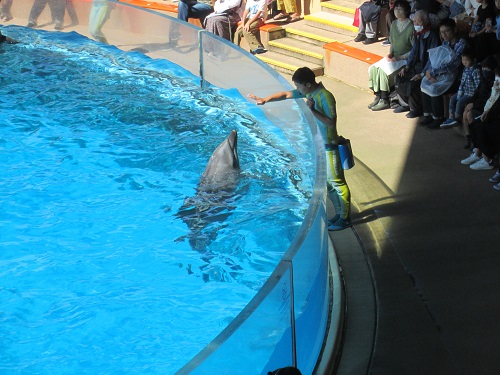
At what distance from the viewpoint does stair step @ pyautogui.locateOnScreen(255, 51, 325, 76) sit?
499 inches

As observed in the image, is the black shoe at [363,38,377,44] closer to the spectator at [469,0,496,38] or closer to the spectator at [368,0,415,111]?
the spectator at [368,0,415,111]

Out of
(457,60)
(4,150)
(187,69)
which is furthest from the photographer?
(187,69)

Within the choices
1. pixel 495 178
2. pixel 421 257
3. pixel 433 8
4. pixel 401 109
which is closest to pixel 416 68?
pixel 401 109

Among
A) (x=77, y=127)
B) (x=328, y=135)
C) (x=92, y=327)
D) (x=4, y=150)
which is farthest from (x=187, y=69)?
(x=92, y=327)

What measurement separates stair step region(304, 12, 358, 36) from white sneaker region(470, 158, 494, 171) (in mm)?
5085

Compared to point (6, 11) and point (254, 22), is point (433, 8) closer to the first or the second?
point (254, 22)

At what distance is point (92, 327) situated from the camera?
23.6 ft

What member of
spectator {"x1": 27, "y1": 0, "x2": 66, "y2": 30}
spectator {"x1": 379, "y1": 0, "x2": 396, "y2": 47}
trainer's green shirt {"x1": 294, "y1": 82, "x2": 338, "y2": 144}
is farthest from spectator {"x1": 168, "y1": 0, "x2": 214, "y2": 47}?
trainer's green shirt {"x1": 294, "y1": 82, "x2": 338, "y2": 144}

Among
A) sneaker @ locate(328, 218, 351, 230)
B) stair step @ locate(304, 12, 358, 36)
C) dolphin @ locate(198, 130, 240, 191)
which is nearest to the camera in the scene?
sneaker @ locate(328, 218, 351, 230)

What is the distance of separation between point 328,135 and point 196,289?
1.97m

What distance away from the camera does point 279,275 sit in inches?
193

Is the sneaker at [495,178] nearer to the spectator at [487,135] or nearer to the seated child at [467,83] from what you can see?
the spectator at [487,135]

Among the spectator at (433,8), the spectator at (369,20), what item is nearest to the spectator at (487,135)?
the spectator at (433,8)

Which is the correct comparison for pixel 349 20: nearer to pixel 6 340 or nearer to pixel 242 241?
pixel 242 241
